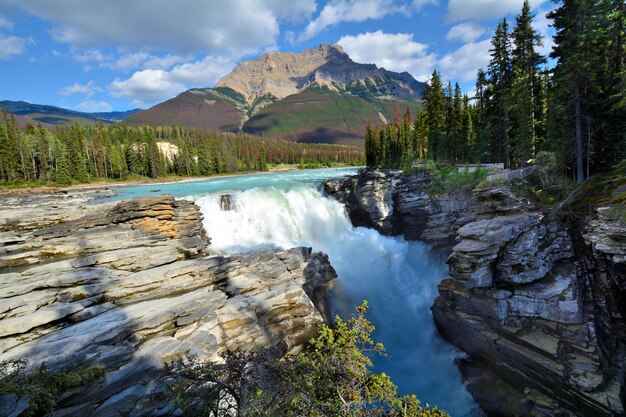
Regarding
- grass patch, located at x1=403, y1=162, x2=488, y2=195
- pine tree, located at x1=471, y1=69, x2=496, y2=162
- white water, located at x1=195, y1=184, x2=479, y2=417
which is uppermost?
pine tree, located at x1=471, y1=69, x2=496, y2=162

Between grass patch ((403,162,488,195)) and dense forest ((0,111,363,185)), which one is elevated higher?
dense forest ((0,111,363,185))

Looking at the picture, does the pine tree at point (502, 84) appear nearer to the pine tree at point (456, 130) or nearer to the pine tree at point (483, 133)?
the pine tree at point (483, 133)

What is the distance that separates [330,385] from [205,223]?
968 inches

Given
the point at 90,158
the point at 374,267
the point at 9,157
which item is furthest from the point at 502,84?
the point at 90,158

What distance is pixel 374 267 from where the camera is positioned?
29031 mm

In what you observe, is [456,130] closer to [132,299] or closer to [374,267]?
[374,267]

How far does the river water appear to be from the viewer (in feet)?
62.9

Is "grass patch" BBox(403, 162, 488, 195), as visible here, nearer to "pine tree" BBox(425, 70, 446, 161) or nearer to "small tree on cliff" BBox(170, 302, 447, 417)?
"pine tree" BBox(425, 70, 446, 161)

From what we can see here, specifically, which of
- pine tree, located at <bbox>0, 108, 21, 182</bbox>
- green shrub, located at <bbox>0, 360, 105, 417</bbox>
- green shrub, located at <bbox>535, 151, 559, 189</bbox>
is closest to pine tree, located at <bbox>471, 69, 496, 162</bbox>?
green shrub, located at <bbox>535, 151, 559, 189</bbox>

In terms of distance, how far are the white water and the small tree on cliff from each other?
450 inches

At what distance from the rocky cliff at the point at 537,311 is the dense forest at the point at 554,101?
7.68 m

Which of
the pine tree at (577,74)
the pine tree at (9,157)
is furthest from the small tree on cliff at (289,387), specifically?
the pine tree at (9,157)

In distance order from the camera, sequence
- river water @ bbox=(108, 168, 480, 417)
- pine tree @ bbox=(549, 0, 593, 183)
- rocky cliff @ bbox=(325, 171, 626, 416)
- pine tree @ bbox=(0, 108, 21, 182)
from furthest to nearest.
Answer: pine tree @ bbox=(0, 108, 21, 182) → pine tree @ bbox=(549, 0, 593, 183) → river water @ bbox=(108, 168, 480, 417) → rocky cliff @ bbox=(325, 171, 626, 416)

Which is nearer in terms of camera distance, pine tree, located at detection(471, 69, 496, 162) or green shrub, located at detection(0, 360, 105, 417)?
green shrub, located at detection(0, 360, 105, 417)
